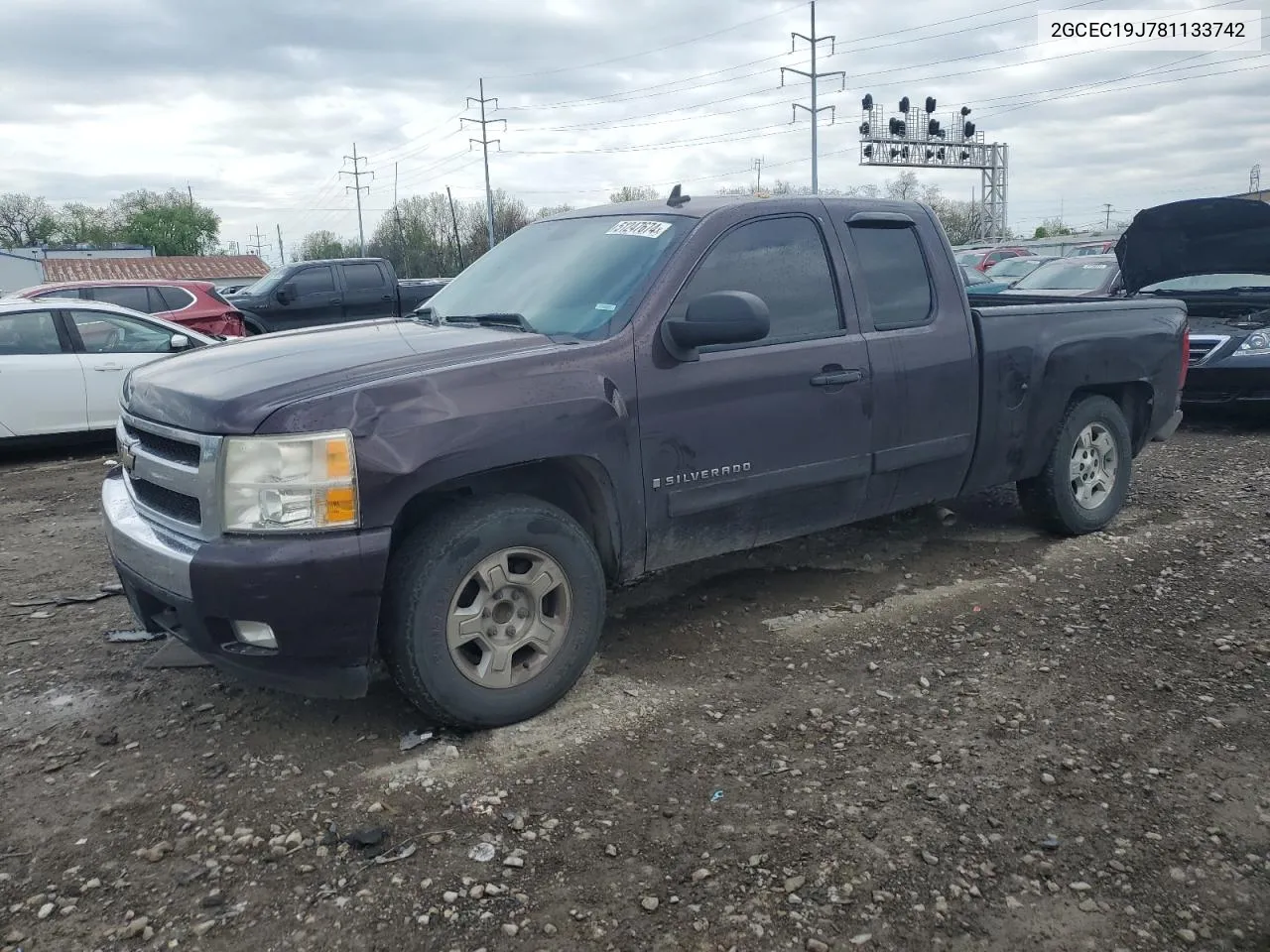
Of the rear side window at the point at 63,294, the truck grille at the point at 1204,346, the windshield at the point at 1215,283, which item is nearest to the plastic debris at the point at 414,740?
the truck grille at the point at 1204,346

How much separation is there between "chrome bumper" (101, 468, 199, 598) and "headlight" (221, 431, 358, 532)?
248 millimetres

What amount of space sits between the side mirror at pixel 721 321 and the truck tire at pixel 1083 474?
2551 millimetres

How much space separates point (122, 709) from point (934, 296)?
394 centimetres

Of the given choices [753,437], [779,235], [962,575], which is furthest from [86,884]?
[962,575]

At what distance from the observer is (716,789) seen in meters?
3.21

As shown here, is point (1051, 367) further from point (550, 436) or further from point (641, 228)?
point (550, 436)

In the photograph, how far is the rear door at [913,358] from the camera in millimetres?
4621

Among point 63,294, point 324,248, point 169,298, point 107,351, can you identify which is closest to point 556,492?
point 107,351

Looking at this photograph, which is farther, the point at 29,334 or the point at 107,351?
the point at 107,351

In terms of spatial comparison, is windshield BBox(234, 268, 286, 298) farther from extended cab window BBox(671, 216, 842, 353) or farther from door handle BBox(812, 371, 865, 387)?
door handle BBox(812, 371, 865, 387)

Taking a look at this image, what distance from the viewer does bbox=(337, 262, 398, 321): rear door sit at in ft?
57.1

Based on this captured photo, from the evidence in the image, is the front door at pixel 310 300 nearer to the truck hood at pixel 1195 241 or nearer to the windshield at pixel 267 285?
the windshield at pixel 267 285

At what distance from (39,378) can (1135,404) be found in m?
8.51

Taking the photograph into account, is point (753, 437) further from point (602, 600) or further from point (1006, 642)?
point (1006, 642)
